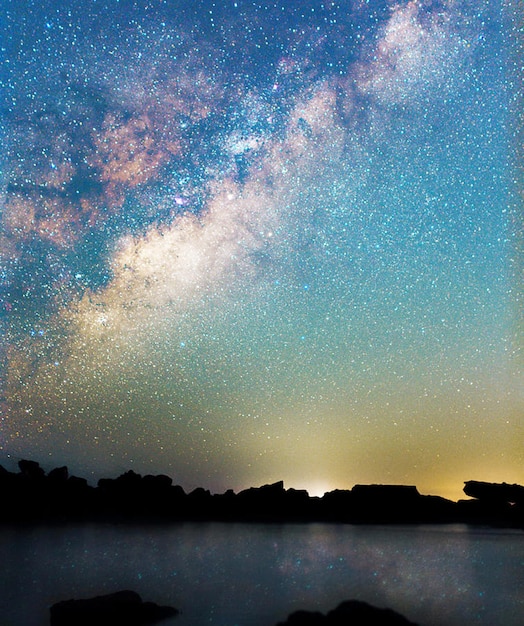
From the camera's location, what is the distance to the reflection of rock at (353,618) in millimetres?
6773

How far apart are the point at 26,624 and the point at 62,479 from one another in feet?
261

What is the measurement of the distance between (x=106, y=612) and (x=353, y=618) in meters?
5.51

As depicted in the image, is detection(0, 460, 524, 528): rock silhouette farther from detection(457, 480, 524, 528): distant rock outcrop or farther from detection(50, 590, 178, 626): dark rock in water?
detection(50, 590, 178, 626): dark rock in water

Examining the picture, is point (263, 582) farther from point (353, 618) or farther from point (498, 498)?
point (498, 498)

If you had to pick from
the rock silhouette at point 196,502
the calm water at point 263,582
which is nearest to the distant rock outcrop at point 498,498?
the rock silhouette at point 196,502

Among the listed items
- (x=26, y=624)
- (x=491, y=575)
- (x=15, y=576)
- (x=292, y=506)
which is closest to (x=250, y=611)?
(x=26, y=624)

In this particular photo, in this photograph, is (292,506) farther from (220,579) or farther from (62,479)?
(220,579)

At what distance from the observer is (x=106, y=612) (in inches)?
362

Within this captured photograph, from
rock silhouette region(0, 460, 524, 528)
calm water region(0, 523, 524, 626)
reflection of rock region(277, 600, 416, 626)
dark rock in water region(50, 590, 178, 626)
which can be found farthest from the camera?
rock silhouette region(0, 460, 524, 528)

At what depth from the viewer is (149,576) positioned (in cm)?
1794

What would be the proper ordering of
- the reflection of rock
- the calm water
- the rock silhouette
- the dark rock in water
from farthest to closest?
the rock silhouette < the calm water < the dark rock in water < the reflection of rock

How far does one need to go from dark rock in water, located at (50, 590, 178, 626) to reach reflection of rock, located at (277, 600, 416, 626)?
165 inches

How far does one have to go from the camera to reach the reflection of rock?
677 cm

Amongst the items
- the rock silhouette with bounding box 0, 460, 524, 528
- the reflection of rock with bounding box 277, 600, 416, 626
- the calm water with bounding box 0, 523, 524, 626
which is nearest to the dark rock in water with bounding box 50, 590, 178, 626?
the calm water with bounding box 0, 523, 524, 626
